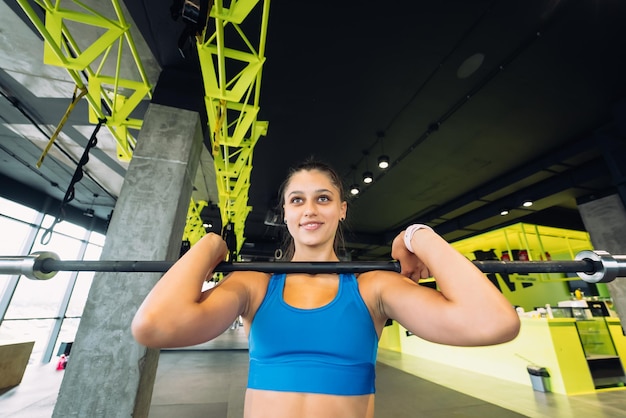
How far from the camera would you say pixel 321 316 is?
87cm

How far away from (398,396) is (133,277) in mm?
4436

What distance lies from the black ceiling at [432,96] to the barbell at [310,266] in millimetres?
1521

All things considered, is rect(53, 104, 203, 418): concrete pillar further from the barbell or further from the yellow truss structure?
the barbell

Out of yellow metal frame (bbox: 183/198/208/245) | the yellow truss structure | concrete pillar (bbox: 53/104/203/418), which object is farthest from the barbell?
yellow metal frame (bbox: 183/198/208/245)

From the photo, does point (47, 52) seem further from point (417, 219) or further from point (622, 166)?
point (417, 219)

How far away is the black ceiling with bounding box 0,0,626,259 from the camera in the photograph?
8.83 feet

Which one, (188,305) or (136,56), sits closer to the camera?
(188,305)

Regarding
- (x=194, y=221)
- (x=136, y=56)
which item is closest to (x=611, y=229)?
(x=136, y=56)

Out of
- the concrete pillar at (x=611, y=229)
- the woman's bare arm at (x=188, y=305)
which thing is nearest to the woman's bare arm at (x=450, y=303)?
the woman's bare arm at (x=188, y=305)

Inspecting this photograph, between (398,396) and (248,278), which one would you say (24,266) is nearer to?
(248,278)

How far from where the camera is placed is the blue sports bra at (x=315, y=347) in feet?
2.61

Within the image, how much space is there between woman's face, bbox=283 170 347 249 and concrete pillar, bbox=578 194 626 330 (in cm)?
651

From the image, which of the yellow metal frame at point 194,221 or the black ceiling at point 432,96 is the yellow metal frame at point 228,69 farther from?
the yellow metal frame at point 194,221

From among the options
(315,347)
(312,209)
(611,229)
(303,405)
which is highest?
(611,229)
